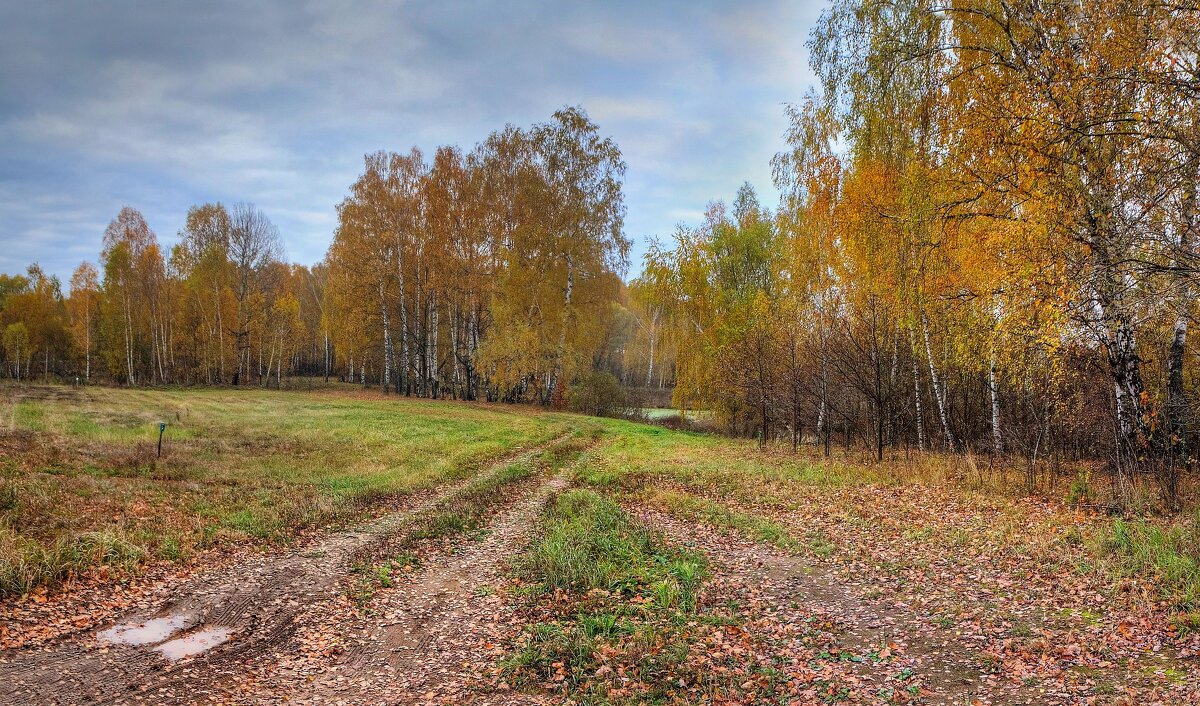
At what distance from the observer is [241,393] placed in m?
39.1

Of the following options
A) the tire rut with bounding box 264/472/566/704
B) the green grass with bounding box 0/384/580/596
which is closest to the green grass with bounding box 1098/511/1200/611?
the tire rut with bounding box 264/472/566/704

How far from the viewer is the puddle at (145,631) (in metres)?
6.15

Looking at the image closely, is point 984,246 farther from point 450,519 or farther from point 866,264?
point 450,519

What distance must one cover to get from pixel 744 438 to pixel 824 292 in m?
9.00

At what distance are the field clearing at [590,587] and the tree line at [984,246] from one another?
2678 mm

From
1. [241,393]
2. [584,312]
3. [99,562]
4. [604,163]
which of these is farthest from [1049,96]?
[241,393]

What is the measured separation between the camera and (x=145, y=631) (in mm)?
6387

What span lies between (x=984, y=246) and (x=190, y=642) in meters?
13.5

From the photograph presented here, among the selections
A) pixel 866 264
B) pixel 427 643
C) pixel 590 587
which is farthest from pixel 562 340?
pixel 427 643

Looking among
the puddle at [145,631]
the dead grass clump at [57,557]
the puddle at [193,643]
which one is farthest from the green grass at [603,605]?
the dead grass clump at [57,557]

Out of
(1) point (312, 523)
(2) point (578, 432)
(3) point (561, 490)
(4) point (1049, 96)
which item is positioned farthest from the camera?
(2) point (578, 432)

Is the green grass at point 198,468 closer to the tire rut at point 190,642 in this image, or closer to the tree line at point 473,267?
the tire rut at point 190,642

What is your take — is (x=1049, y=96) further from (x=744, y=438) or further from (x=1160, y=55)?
(x=744, y=438)

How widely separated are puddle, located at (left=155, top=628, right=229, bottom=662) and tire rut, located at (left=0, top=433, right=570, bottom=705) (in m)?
0.01
